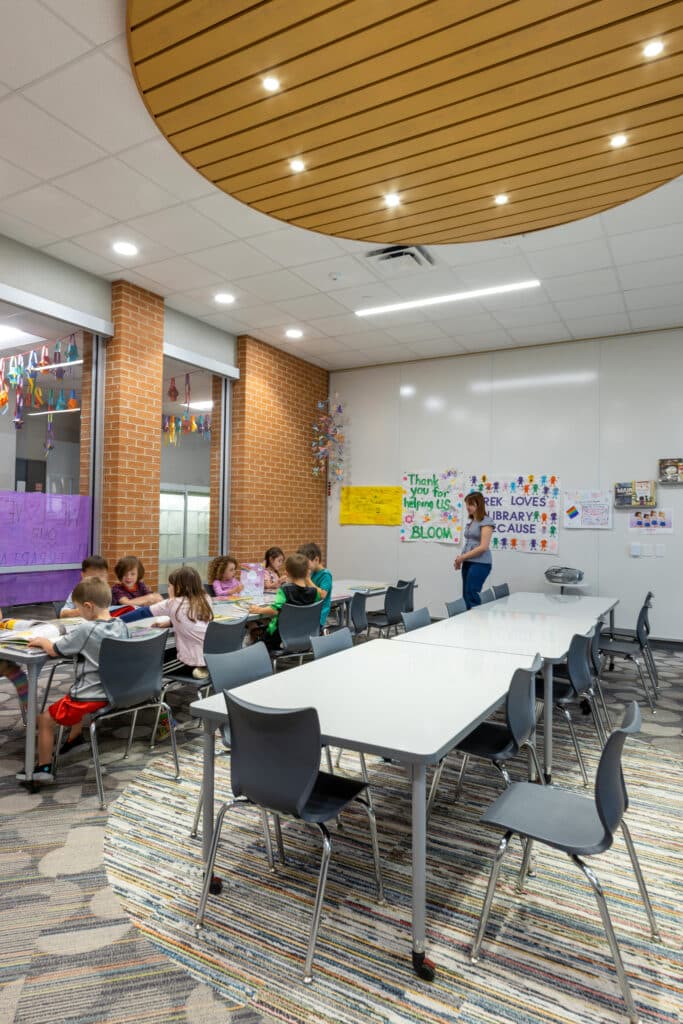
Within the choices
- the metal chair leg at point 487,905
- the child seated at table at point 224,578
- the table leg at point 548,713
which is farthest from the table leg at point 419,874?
the child seated at table at point 224,578

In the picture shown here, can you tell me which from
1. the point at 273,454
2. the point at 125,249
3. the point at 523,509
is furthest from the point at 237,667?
the point at 523,509

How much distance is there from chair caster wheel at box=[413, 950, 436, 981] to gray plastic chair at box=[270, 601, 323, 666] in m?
2.71

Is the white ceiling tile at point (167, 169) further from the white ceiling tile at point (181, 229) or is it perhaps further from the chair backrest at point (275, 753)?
the chair backrest at point (275, 753)

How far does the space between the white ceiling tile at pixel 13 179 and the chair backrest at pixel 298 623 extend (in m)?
3.29

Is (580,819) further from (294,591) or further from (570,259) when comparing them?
(570,259)

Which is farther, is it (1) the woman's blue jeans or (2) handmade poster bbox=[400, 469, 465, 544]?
(2) handmade poster bbox=[400, 469, 465, 544]

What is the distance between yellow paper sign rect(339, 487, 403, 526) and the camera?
837 cm

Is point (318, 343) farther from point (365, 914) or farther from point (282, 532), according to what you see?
point (365, 914)

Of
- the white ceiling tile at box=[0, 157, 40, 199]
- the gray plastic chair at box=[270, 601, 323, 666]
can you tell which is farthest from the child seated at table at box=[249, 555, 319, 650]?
the white ceiling tile at box=[0, 157, 40, 199]

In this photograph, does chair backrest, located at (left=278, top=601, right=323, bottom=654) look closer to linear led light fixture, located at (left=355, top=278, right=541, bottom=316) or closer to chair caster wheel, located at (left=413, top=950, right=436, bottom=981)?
chair caster wheel, located at (left=413, top=950, right=436, bottom=981)

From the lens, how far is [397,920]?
216 centimetres

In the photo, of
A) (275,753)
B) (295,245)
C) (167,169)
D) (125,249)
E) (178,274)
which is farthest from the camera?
(178,274)

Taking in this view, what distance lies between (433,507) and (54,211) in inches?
208

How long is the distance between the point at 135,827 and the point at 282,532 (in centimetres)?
529
